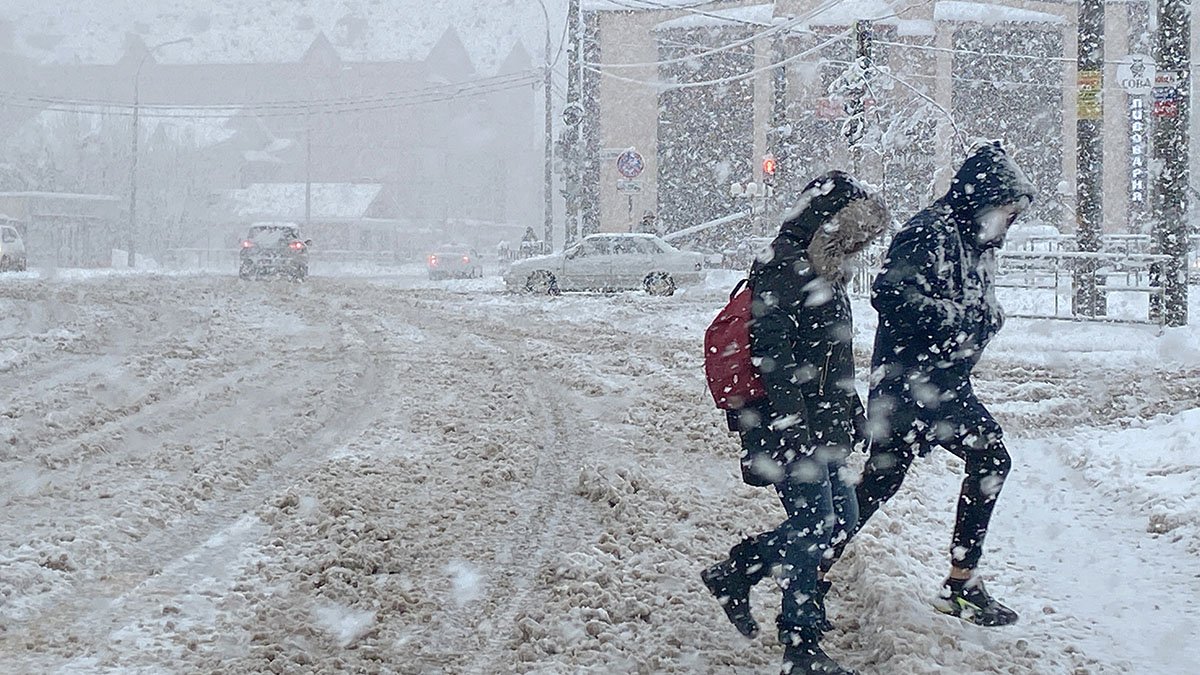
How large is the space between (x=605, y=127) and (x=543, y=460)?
43372 millimetres

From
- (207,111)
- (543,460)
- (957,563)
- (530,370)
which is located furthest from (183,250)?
(957,563)

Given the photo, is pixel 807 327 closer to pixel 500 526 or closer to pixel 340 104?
pixel 500 526

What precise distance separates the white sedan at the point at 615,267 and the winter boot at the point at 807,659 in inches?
903

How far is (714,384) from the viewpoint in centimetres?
407

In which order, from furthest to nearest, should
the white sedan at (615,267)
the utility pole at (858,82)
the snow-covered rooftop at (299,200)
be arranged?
the snow-covered rooftop at (299,200), the white sedan at (615,267), the utility pole at (858,82)

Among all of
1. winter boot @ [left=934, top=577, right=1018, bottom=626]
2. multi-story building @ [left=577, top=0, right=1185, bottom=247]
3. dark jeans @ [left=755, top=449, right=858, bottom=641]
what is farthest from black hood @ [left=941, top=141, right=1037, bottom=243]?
multi-story building @ [left=577, top=0, right=1185, bottom=247]

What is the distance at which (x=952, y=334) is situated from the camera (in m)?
4.50

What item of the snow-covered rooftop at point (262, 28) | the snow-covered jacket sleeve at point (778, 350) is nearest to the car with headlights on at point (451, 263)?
the snow-covered jacket sleeve at point (778, 350)

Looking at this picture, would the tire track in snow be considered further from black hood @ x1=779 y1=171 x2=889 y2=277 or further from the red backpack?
black hood @ x1=779 y1=171 x2=889 y2=277

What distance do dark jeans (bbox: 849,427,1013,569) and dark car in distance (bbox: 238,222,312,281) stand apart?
30.9 m

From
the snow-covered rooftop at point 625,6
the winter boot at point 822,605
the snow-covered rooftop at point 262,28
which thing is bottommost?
the winter boot at point 822,605

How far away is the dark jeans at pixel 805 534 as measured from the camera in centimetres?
399

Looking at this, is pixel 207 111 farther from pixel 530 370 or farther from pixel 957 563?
pixel 957 563

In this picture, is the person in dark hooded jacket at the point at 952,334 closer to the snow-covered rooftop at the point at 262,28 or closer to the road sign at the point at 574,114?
the road sign at the point at 574,114
